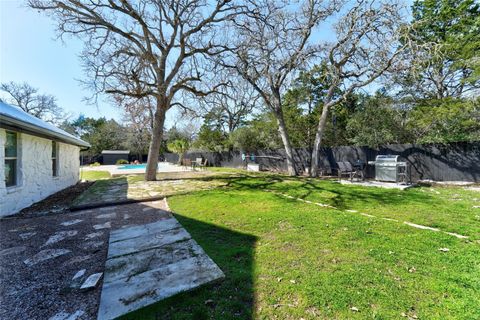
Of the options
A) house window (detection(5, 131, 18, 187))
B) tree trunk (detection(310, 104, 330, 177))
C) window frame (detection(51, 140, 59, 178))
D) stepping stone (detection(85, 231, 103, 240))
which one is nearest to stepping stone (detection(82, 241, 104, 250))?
stepping stone (detection(85, 231, 103, 240))

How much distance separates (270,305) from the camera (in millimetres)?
1837

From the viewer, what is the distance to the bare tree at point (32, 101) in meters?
27.9

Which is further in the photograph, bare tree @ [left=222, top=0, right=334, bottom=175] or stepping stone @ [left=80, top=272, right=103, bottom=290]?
bare tree @ [left=222, top=0, right=334, bottom=175]

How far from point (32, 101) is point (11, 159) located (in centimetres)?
3490

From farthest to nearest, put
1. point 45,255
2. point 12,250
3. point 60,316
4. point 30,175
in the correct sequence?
1. point 30,175
2. point 12,250
3. point 45,255
4. point 60,316

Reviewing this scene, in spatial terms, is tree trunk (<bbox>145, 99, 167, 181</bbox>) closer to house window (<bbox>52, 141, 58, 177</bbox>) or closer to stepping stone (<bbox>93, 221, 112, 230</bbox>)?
house window (<bbox>52, 141, 58, 177</bbox>)

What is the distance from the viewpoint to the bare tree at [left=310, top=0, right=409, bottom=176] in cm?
870

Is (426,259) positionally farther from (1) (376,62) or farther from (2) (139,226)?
(1) (376,62)

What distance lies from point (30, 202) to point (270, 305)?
697 centimetres

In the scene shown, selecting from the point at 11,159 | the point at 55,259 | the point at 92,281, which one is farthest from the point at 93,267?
the point at 11,159

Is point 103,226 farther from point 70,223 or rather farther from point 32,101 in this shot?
point 32,101

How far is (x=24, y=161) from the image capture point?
210 inches

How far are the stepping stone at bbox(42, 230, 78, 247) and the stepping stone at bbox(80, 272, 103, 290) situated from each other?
164 cm

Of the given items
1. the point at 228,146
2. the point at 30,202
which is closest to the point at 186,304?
the point at 30,202
